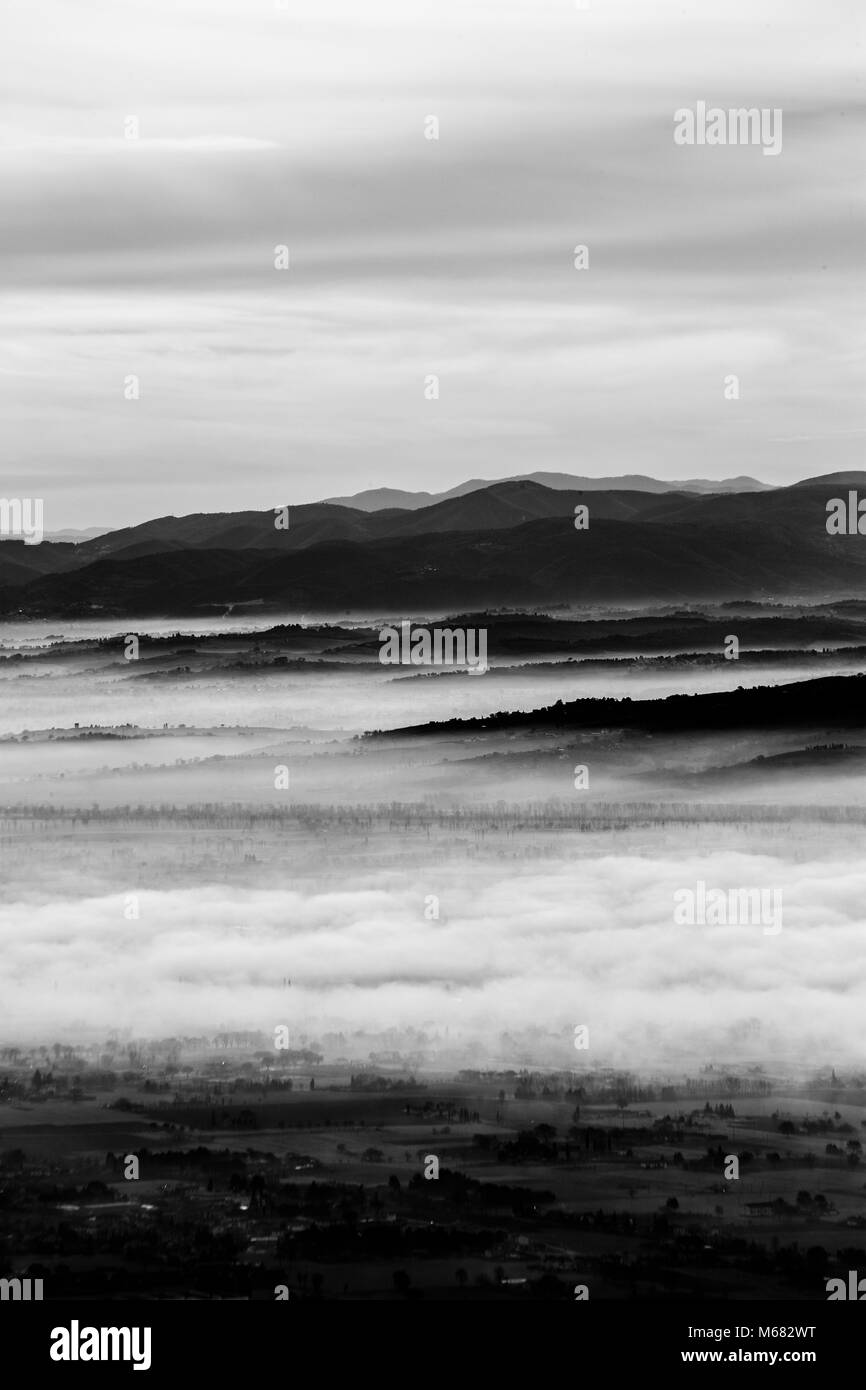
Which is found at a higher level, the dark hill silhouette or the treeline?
the dark hill silhouette

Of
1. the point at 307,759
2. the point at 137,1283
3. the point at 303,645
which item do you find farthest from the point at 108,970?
the point at 303,645

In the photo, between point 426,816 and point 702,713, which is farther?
point 702,713

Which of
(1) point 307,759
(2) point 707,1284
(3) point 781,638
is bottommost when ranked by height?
(2) point 707,1284

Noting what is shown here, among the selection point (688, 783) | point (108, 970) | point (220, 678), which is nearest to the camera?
point (108, 970)

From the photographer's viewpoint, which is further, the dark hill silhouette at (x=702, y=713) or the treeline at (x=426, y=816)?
the dark hill silhouette at (x=702, y=713)

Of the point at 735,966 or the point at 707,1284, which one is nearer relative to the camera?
the point at 707,1284

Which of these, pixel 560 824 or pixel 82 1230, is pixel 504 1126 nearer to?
pixel 82 1230

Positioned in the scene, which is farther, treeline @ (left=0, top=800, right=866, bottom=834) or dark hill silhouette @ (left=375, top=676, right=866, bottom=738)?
dark hill silhouette @ (left=375, top=676, right=866, bottom=738)

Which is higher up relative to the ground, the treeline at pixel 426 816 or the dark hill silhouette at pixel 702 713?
the dark hill silhouette at pixel 702 713

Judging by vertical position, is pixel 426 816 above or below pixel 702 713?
below

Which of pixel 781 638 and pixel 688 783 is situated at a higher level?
pixel 781 638

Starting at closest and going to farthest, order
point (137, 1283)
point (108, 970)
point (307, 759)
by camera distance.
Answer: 1. point (137, 1283)
2. point (108, 970)
3. point (307, 759)
